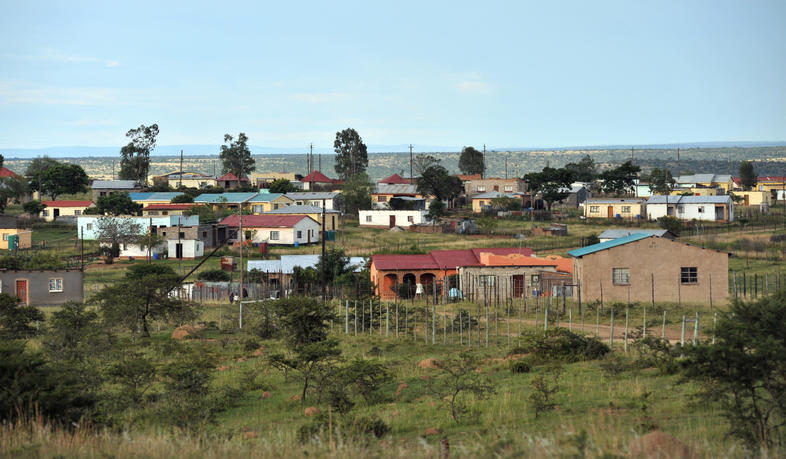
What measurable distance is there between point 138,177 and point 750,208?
8926 cm

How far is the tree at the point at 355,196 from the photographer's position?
309ft

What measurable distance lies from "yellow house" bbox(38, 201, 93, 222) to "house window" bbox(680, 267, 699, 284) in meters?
67.4

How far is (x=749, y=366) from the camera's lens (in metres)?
11.7

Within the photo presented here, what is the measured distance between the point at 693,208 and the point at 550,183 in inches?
687

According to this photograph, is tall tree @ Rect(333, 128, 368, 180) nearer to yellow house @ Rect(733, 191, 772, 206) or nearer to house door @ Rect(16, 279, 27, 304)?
yellow house @ Rect(733, 191, 772, 206)

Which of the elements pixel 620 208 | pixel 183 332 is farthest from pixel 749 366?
pixel 620 208

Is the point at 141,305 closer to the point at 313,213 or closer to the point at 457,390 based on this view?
the point at 457,390

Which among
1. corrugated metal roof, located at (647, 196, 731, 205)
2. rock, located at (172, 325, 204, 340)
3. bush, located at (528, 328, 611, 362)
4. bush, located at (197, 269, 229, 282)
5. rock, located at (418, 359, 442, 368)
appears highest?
corrugated metal roof, located at (647, 196, 731, 205)

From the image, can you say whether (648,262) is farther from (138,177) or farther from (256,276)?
(138,177)

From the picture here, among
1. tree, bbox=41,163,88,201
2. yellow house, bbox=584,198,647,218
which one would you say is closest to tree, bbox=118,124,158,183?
tree, bbox=41,163,88,201

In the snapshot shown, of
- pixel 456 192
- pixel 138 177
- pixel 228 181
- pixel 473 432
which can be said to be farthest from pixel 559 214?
pixel 473 432

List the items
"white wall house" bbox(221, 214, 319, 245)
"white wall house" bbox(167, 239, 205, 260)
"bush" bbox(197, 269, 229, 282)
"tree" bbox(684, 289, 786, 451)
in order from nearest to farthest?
"tree" bbox(684, 289, 786, 451) < "bush" bbox(197, 269, 229, 282) < "white wall house" bbox(167, 239, 205, 260) < "white wall house" bbox(221, 214, 319, 245)

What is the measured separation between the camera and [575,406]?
629 inches

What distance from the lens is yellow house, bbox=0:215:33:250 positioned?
6438 centimetres
